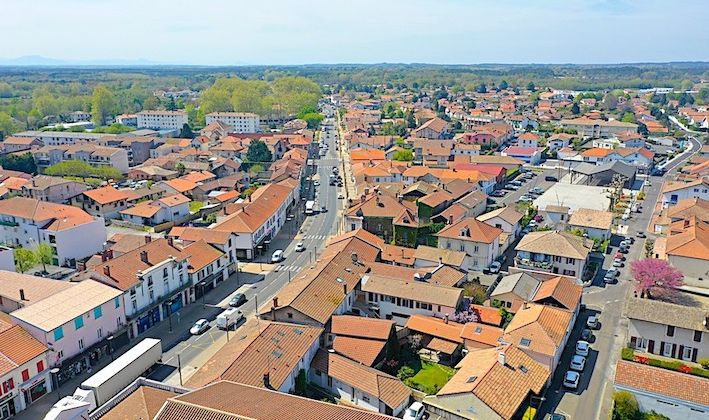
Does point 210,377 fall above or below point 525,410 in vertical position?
above

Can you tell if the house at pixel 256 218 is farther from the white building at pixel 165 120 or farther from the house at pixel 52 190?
the white building at pixel 165 120

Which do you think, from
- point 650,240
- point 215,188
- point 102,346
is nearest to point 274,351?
point 102,346

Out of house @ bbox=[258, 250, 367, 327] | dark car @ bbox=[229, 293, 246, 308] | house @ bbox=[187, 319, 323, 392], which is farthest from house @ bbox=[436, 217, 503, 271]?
house @ bbox=[187, 319, 323, 392]

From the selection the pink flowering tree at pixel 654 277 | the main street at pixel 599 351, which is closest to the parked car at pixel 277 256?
the main street at pixel 599 351

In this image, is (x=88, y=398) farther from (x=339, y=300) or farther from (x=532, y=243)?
(x=532, y=243)

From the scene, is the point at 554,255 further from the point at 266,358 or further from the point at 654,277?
the point at 266,358

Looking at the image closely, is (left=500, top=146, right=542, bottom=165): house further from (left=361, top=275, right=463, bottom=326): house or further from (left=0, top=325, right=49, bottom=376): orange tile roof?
(left=0, top=325, right=49, bottom=376): orange tile roof

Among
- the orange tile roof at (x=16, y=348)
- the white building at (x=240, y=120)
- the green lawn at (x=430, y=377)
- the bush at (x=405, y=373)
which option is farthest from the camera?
the white building at (x=240, y=120)
